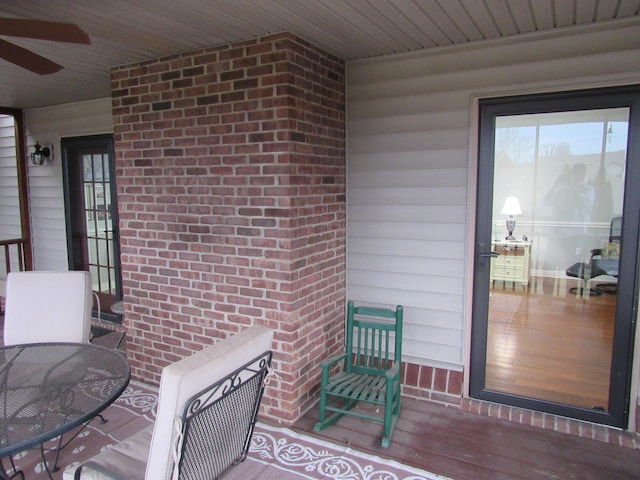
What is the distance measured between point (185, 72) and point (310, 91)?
898mm

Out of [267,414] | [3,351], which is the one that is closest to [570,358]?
[267,414]

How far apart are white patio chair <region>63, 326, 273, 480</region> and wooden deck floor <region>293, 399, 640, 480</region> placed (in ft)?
3.53

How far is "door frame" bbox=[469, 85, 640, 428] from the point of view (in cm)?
269

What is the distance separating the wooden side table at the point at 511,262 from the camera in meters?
3.13

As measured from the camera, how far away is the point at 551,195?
295cm

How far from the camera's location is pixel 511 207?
309 centimetres

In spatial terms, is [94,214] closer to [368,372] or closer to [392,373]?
[368,372]

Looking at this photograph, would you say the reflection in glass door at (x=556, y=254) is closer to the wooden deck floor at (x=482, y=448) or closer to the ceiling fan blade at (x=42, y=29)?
the wooden deck floor at (x=482, y=448)

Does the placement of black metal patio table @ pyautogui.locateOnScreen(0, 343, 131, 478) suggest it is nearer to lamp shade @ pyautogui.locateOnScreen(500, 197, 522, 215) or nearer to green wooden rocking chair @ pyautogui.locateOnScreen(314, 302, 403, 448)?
green wooden rocking chair @ pyautogui.locateOnScreen(314, 302, 403, 448)

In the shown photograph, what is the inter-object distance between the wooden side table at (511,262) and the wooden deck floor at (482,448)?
97cm

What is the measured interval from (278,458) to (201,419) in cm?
116

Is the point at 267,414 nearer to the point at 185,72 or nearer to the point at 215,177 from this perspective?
the point at 215,177

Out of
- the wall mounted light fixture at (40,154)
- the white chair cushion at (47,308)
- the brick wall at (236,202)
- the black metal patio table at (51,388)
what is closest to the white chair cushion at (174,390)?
the black metal patio table at (51,388)

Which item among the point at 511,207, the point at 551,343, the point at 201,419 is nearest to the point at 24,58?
the point at 201,419
